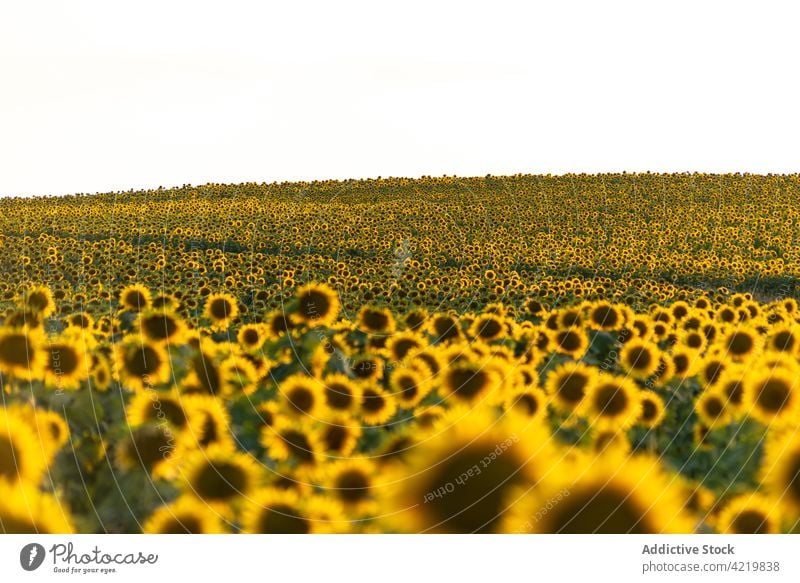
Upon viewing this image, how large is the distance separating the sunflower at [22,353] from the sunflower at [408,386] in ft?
6.37

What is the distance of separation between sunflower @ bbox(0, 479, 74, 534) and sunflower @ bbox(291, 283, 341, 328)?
2883mm

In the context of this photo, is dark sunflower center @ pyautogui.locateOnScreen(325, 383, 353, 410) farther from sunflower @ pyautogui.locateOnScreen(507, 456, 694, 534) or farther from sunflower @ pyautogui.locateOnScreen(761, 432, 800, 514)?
sunflower @ pyautogui.locateOnScreen(761, 432, 800, 514)

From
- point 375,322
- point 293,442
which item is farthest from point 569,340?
point 293,442

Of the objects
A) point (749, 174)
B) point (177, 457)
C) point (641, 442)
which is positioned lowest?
point (641, 442)

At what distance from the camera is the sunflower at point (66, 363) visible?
4.11 metres

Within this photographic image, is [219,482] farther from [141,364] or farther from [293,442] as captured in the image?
[141,364]

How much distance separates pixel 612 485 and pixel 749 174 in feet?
177

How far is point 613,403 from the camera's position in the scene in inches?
189

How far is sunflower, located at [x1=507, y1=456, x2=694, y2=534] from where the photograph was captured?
8.41ft

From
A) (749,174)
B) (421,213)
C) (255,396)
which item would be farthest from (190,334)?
(749,174)

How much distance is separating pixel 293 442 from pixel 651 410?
8.99 ft

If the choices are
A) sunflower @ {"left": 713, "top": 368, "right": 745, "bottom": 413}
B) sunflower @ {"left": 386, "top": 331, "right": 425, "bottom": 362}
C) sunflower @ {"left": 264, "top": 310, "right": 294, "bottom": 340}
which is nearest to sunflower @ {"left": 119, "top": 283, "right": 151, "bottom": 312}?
sunflower @ {"left": 264, "top": 310, "right": 294, "bottom": 340}

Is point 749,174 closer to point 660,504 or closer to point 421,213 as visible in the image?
point 421,213

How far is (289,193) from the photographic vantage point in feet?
153
